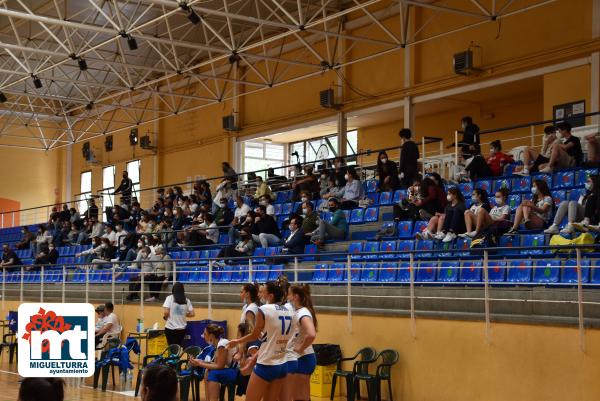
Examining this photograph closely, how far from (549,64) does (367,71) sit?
540 centimetres

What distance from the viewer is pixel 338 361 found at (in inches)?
424

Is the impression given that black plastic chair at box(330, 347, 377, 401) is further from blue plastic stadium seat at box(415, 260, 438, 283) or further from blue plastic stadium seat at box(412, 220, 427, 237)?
blue plastic stadium seat at box(412, 220, 427, 237)

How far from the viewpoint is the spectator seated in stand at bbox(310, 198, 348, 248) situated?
47.3 feet

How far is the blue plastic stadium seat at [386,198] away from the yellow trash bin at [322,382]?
207 inches

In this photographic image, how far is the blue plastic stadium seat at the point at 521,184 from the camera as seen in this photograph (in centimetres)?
1341

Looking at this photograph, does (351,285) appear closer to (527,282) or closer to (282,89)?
(527,282)

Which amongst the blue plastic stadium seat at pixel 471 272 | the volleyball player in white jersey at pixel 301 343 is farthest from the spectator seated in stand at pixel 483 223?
the volleyball player in white jersey at pixel 301 343

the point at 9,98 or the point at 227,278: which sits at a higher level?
the point at 9,98

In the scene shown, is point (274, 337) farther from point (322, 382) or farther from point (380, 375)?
point (322, 382)

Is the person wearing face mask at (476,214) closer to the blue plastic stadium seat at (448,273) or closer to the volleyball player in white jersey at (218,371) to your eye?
the blue plastic stadium seat at (448,273)

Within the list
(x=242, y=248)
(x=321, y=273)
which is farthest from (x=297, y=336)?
(x=242, y=248)

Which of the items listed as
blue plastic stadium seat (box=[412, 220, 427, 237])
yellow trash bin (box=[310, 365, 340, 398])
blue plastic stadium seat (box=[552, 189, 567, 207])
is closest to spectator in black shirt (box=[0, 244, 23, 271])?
blue plastic stadium seat (box=[412, 220, 427, 237])

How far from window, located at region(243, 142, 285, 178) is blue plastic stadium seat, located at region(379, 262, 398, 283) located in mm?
14923

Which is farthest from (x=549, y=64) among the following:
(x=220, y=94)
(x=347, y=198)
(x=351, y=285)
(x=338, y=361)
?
(x=220, y=94)
